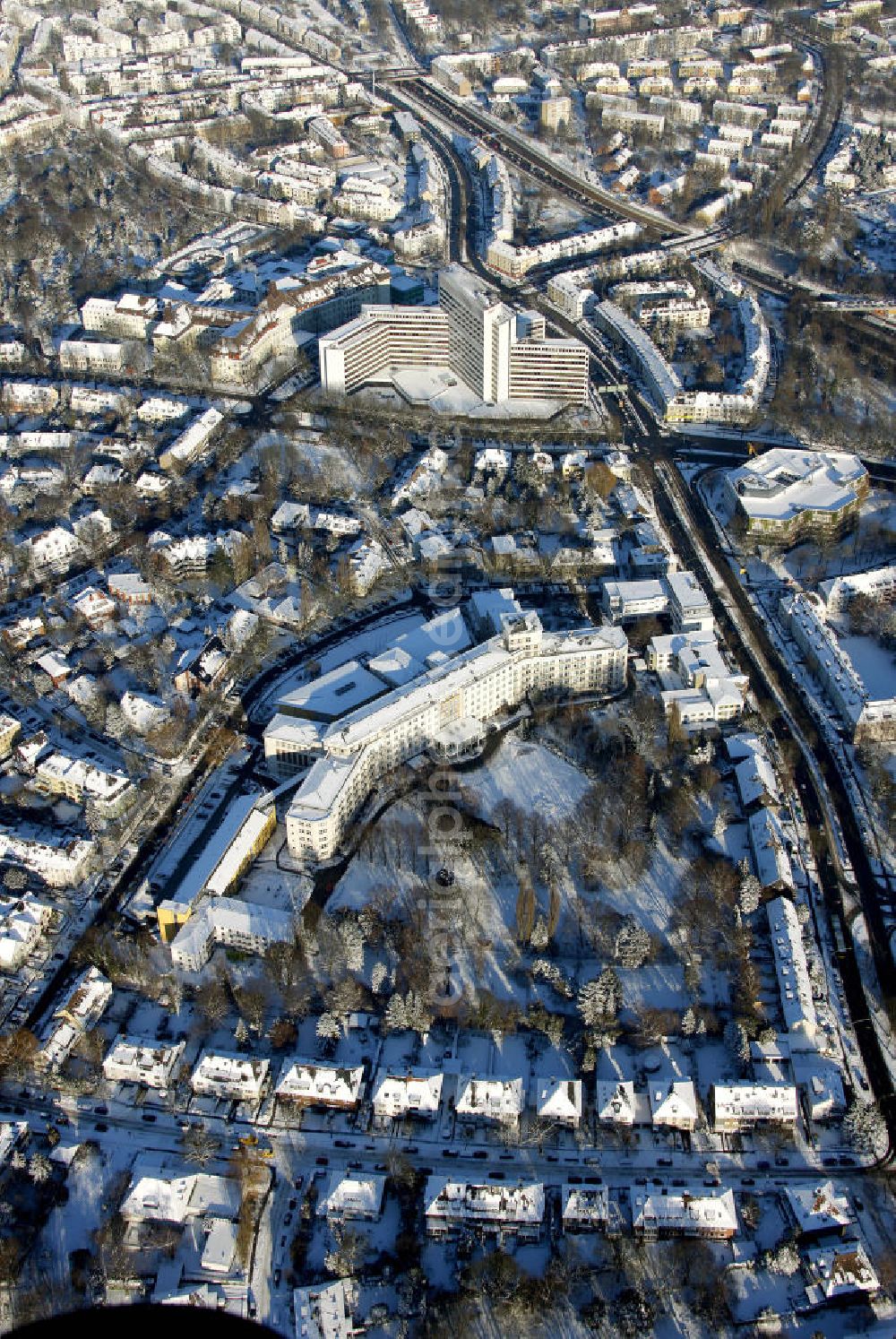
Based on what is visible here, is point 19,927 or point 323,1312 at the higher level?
point 19,927

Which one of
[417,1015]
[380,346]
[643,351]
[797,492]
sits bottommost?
[417,1015]

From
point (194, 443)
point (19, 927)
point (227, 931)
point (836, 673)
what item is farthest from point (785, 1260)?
point (194, 443)

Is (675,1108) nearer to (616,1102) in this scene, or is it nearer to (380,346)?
(616,1102)

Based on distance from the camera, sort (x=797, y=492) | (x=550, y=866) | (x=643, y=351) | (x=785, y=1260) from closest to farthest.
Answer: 1. (x=785, y=1260)
2. (x=550, y=866)
3. (x=797, y=492)
4. (x=643, y=351)

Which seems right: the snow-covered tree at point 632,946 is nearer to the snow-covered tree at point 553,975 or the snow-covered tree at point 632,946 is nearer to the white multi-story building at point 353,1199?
the snow-covered tree at point 553,975

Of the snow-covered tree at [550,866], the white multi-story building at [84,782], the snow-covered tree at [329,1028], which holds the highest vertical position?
the white multi-story building at [84,782]

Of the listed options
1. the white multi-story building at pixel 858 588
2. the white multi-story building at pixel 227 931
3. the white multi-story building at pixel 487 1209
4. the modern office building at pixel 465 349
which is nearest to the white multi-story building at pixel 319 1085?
the white multi-story building at pixel 487 1209
